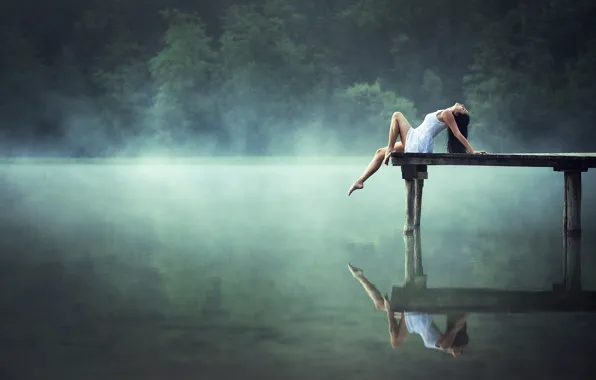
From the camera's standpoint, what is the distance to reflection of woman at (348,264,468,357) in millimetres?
3102

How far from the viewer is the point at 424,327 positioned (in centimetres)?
341

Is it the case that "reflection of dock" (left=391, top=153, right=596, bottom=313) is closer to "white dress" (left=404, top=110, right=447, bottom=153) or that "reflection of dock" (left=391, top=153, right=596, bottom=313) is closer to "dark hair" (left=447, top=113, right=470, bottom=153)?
"white dress" (left=404, top=110, right=447, bottom=153)

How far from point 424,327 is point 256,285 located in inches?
50.0

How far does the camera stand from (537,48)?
31.5 m

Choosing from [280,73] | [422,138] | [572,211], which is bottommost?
[572,211]

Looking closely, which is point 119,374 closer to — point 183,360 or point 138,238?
point 183,360

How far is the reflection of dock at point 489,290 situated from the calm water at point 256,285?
0.32ft

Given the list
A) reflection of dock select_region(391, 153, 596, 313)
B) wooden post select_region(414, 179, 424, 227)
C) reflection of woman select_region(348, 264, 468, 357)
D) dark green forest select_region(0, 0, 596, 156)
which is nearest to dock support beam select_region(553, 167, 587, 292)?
reflection of dock select_region(391, 153, 596, 313)

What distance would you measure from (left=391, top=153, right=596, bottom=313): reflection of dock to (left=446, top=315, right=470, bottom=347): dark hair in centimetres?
19

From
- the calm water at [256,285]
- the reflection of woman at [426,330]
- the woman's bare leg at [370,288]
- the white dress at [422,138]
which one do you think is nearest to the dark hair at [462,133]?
the white dress at [422,138]

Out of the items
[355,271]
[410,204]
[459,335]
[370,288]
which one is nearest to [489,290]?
[370,288]

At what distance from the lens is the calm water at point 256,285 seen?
2885 mm

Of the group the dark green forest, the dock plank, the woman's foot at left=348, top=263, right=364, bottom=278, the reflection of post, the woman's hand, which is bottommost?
the woman's hand

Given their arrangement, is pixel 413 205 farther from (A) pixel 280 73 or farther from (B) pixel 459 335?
(A) pixel 280 73
